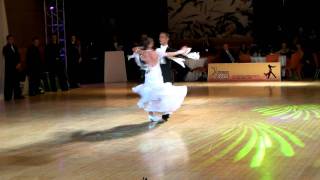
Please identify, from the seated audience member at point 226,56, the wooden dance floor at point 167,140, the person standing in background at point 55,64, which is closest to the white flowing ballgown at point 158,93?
the wooden dance floor at point 167,140

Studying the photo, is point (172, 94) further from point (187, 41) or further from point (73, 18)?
point (187, 41)

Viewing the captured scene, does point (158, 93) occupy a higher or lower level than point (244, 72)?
higher

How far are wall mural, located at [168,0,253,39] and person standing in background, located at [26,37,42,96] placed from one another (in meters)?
8.82

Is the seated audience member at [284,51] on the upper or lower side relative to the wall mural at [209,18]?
Result: lower

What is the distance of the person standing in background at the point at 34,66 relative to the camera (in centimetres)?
1486

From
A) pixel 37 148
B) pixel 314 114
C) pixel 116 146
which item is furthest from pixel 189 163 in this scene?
pixel 314 114

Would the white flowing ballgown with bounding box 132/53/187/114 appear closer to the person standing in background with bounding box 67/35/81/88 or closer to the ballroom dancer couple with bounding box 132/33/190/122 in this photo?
the ballroom dancer couple with bounding box 132/33/190/122

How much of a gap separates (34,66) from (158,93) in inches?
270

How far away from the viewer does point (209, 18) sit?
22.4 m

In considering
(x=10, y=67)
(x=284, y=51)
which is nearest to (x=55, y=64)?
(x=10, y=67)

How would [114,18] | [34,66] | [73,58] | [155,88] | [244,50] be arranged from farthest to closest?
[114,18], [244,50], [73,58], [34,66], [155,88]

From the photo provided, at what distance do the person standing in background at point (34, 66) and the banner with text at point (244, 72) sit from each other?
6094 mm

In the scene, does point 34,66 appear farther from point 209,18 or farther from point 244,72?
point 209,18

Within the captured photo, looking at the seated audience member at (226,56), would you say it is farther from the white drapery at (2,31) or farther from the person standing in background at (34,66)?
the white drapery at (2,31)
